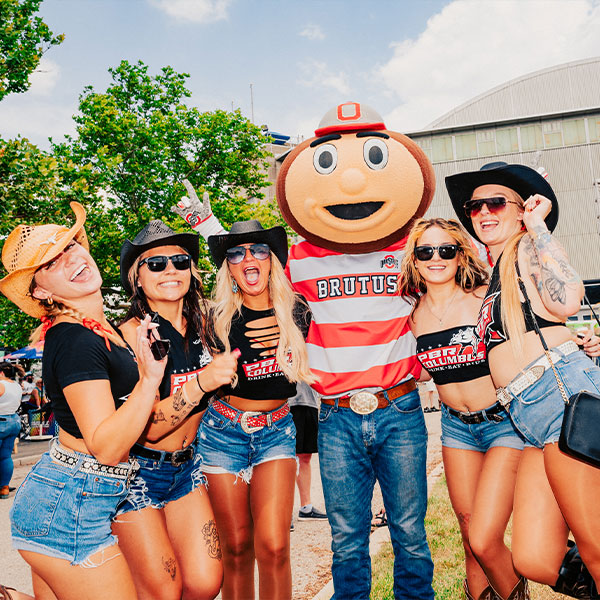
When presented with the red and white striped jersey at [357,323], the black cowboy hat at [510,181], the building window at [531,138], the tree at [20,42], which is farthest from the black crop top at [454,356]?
the building window at [531,138]

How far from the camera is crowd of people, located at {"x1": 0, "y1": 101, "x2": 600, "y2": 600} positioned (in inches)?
99.3

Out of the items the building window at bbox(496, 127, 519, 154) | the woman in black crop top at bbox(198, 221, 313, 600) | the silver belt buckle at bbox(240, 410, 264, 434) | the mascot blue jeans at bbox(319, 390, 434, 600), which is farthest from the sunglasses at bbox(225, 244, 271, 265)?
the building window at bbox(496, 127, 519, 154)

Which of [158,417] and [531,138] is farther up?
[531,138]

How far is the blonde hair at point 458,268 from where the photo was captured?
3.57 meters

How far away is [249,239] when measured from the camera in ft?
12.4

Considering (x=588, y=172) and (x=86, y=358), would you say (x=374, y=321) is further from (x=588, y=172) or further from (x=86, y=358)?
(x=588, y=172)

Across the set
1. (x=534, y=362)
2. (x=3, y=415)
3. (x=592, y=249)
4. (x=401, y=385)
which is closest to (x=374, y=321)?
(x=401, y=385)

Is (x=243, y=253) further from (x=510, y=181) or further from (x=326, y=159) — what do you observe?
(x=510, y=181)

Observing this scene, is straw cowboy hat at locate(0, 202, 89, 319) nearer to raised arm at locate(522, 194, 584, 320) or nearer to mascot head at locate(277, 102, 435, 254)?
mascot head at locate(277, 102, 435, 254)

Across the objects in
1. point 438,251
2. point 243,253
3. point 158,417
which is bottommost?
point 158,417

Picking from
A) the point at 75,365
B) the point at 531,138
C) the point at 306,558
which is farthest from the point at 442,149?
the point at 75,365

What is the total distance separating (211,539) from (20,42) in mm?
11425

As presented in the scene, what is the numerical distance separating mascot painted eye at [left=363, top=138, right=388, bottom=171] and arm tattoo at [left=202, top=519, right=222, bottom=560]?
7.96ft

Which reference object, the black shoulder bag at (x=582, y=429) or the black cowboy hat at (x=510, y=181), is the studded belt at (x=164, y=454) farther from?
the black cowboy hat at (x=510, y=181)
